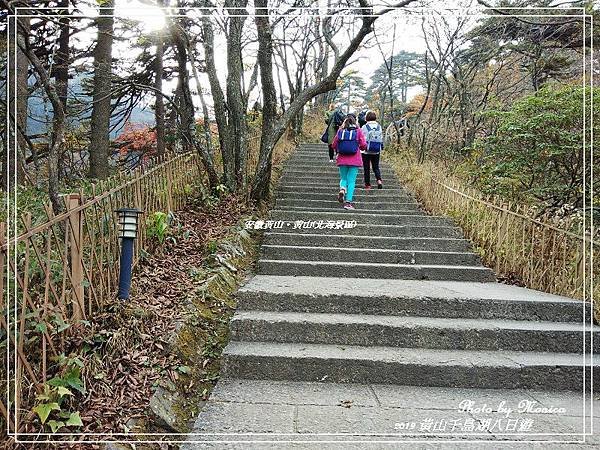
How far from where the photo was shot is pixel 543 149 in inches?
287

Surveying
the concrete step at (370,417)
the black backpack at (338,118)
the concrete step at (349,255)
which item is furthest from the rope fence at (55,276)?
the black backpack at (338,118)

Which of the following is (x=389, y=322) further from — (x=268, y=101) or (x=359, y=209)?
(x=268, y=101)

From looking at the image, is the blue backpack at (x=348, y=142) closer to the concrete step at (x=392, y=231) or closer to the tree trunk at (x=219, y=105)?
the concrete step at (x=392, y=231)

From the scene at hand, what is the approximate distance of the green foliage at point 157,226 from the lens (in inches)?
183

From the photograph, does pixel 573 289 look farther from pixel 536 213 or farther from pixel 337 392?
pixel 337 392

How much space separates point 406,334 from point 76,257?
8.90 ft

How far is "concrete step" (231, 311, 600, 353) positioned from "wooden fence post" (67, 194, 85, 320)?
1314 millimetres

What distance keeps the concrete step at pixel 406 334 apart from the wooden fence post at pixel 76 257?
4.31ft

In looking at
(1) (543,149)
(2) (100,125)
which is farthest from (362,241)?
(2) (100,125)

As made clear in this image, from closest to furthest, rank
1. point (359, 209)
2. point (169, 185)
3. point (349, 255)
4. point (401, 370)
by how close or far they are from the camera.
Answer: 1. point (401, 370)
2. point (169, 185)
3. point (349, 255)
4. point (359, 209)

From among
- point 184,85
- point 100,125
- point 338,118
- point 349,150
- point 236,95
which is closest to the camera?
point 184,85

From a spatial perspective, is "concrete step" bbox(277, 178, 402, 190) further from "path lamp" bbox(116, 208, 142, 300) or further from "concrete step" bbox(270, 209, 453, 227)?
"path lamp" bbox(116, 208, 142, 300)

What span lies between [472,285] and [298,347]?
2468 millimetres

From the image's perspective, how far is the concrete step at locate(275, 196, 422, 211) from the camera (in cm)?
765
